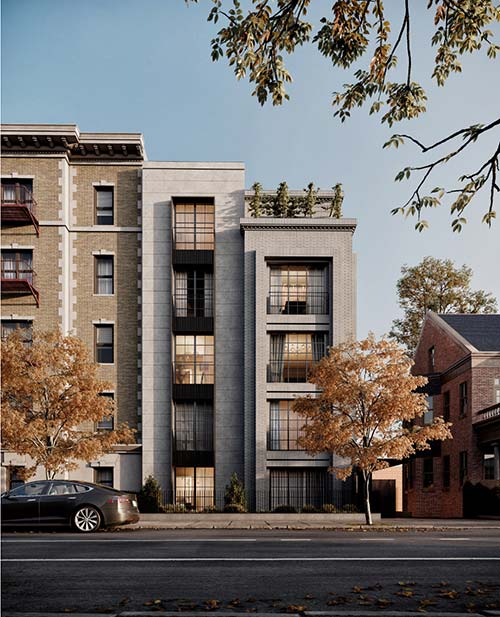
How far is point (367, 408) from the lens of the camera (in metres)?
26.4

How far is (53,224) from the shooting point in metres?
36.3

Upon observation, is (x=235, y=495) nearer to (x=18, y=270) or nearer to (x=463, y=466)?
(x=463, y=466)

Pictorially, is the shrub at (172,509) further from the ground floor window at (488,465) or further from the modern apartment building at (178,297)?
the ground floor window at (488,465)

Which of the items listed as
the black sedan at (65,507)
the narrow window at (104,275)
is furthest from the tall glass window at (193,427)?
the black sedan at (65,507)

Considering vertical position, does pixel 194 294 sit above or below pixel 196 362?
above

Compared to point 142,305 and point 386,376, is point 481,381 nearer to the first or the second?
point 386,376

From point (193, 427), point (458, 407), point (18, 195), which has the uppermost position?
point (18, 195)

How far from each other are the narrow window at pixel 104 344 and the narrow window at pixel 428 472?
1942 centimetres

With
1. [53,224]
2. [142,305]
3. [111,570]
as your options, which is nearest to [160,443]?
[142,305]

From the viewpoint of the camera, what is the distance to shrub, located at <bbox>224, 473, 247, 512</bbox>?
1309 inches

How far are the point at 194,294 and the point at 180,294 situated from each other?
0.67 metres

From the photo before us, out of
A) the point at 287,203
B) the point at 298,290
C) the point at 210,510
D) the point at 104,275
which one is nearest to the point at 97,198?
the point at 104,275

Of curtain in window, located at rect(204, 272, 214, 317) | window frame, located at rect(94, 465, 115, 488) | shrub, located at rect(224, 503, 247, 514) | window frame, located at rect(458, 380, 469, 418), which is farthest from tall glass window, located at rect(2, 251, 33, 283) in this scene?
window frame, located at rect(458, 380, 469, 418)

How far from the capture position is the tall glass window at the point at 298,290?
36312 millimetres
